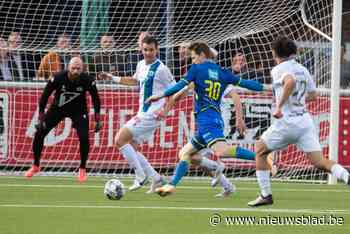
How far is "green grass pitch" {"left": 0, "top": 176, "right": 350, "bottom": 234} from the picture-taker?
9648 millimetres

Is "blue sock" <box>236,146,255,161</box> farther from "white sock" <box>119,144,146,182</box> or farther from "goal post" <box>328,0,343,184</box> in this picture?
"goal post" <box>328,0,343,184</box>

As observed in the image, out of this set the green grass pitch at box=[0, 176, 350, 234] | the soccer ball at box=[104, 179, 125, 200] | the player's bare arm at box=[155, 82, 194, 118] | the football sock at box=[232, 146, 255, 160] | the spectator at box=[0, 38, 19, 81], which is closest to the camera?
the green grass pitch at box=[0, 176, 350, 234]

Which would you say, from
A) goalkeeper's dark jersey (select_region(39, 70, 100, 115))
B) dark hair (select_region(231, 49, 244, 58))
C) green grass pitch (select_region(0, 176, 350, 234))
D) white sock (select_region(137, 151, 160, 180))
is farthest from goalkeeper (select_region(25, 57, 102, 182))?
dark hair (select_region(231, 49, 244, 58))

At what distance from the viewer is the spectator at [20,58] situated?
63.2ft

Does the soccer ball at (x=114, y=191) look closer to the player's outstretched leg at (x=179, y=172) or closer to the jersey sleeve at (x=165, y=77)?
the player's outstretched leg at (x=179, y=172)

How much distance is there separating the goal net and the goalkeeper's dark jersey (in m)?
1.73

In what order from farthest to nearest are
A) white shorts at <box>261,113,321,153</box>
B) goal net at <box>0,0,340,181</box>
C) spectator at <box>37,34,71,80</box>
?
spectator at <box>37,34,71,80</box> < goal net at <box>0,0,340,181</box> < white shorts at <box>261,113,321,153</box>

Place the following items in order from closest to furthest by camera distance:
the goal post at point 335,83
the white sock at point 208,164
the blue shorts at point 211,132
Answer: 1. the blue shorts at point 211,132
2. the white sock at point 208,164
3. the goal post at point 335,83

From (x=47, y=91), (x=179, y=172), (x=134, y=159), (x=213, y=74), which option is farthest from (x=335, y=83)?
(x=179, y=172)

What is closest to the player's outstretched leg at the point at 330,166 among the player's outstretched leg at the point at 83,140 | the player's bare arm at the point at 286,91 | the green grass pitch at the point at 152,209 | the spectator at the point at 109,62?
the green grass pitch at the point at 152,209

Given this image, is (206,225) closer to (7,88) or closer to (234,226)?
(234,226)

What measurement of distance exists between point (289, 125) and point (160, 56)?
7633 mm

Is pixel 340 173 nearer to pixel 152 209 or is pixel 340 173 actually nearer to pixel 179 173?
pixel 152 209

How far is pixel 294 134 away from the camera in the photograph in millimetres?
12086
